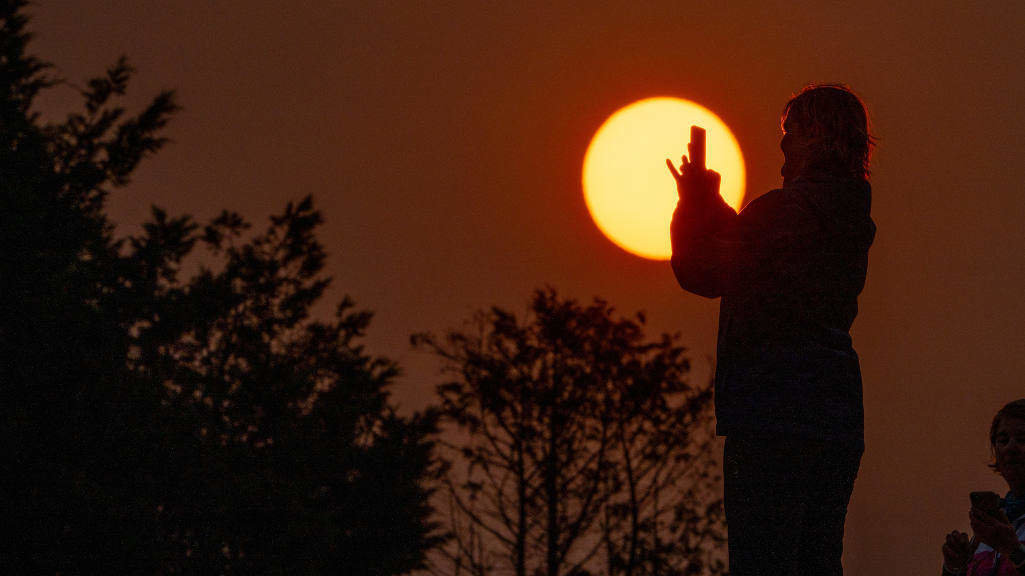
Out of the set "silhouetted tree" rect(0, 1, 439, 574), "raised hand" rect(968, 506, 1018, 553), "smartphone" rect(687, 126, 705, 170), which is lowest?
"raised hand" rect(968, 506, 1018, 553)

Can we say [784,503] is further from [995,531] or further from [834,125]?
[834,125]

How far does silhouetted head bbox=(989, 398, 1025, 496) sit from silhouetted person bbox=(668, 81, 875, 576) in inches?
45.3

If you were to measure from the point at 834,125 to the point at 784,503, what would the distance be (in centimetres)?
117

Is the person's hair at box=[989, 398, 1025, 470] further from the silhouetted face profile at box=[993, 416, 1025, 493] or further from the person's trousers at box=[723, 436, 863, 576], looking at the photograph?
the person's trousers at box=[723, 436, 863, 576]

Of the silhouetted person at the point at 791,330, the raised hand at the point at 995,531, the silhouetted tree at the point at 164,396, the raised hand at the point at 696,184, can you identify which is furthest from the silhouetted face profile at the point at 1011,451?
the silhouetted tree at the point at 164,396

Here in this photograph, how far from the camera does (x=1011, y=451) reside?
153 inches

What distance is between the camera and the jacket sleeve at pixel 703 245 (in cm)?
307

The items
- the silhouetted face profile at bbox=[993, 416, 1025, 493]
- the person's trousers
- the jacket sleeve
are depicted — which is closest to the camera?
the person's trousers

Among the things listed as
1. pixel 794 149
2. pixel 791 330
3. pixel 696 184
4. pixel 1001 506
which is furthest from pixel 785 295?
pixel 1001 506

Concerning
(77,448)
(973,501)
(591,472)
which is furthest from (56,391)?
(973,501)

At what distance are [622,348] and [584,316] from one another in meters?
1.11

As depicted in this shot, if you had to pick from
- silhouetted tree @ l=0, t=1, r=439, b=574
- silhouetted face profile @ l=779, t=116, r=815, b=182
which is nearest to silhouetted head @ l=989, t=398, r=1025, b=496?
silhouetted face profile @ l=779, t=116, r=815, b=182

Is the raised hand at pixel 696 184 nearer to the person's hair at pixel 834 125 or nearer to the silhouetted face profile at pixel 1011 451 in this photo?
the person's hair at pixel 834 125

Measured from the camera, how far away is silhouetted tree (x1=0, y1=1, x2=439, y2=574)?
17.2 metres
